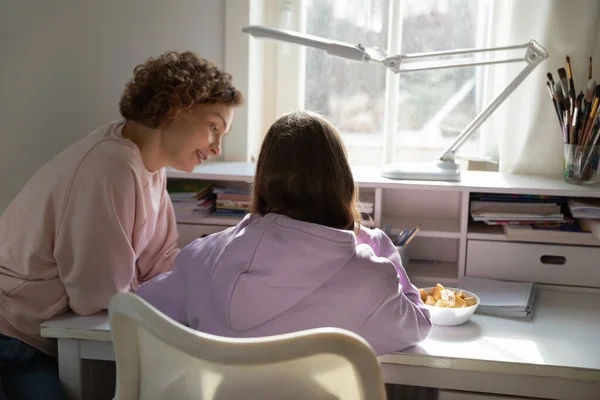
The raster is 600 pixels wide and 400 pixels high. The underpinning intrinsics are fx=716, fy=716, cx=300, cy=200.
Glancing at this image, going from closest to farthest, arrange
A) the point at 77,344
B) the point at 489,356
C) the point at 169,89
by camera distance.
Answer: the point at 489,356, the point at 77,344, the point at 169,89

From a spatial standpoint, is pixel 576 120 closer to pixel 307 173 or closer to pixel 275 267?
pixel 307 173

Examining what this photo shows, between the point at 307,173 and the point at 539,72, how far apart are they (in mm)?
958

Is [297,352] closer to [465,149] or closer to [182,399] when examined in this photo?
[182,399]

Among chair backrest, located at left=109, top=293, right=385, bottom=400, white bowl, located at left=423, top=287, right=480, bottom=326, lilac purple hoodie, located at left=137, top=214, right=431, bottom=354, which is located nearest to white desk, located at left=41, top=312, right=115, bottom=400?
lilac purple hoodie, located at left=137, top=214, right=431, bottom=354

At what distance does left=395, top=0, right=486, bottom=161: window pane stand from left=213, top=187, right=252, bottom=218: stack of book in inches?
21.8

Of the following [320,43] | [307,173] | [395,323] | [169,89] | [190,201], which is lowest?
[395,323]

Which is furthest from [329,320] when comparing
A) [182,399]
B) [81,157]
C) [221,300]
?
[81,157]

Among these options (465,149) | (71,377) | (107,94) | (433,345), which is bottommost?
(71,377)

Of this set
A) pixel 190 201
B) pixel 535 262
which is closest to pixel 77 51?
pixel 190 201

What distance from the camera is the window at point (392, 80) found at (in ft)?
6.93

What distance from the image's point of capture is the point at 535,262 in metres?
1.73

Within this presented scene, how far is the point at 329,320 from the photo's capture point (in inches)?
47.5

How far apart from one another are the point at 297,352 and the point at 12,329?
32.7 inches

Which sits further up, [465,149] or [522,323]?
[465,149]
